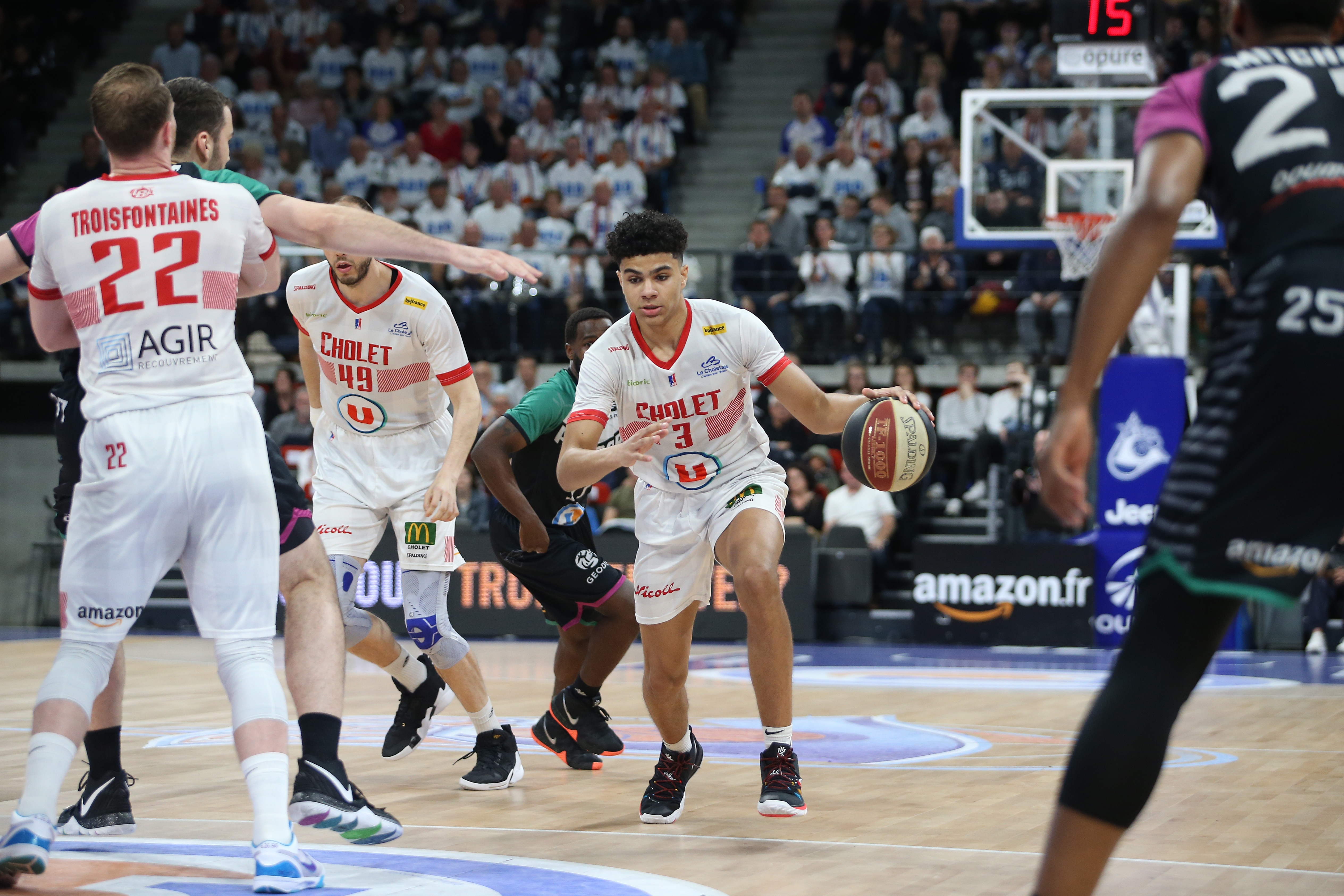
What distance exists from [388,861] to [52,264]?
76.7 inches

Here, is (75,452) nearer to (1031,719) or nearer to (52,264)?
(52,264)

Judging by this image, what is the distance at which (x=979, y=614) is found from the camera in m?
13.8

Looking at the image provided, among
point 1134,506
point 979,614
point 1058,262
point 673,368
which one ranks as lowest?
point 979,614

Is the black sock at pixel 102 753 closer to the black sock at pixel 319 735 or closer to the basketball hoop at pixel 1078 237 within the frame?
the black sock at pixel 319 735

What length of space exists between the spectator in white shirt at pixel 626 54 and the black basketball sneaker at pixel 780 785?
16.1 meters

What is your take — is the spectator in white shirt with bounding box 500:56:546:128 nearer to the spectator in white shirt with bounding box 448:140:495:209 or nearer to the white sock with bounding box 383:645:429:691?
the spectator in white shirt with bounding box 448:140:495:209

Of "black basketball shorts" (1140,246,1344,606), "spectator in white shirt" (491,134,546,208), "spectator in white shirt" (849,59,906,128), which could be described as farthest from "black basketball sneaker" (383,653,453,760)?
"spectator in white shirt" (849,59,906,128)

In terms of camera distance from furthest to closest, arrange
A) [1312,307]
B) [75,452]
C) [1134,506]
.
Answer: [1134,506] < [75,452] < [1312,307]

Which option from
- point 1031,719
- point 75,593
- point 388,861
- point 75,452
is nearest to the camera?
point 75,593

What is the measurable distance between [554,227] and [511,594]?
16.7 ft

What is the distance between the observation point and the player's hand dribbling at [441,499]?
16.1ft

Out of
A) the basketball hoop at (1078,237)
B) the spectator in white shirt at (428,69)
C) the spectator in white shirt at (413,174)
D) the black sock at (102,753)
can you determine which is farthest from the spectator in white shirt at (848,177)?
the black sock at (102,753)

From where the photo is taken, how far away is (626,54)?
66.3ft

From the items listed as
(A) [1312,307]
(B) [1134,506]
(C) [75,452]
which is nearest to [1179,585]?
(A) [1312,307]
